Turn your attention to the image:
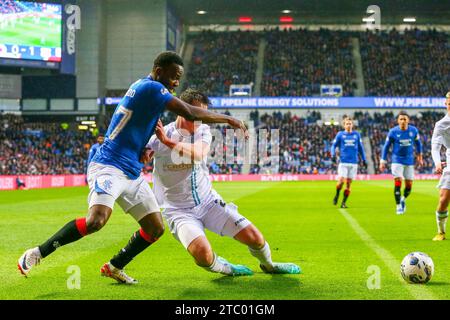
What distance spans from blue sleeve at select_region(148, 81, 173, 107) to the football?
2873mm

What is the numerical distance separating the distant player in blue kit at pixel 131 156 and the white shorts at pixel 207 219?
0.33 metres

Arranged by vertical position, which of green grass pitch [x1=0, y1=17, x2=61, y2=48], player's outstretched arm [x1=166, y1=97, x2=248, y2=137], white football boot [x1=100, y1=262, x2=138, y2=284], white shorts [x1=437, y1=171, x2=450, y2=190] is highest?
green grass pitch [x1=0, y1=17, x2=61, y2=48]

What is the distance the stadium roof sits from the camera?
184 ft

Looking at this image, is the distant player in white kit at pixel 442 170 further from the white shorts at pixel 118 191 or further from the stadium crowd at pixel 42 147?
the stadium crowd at pixel 42 147

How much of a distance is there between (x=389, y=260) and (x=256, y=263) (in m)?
1.66

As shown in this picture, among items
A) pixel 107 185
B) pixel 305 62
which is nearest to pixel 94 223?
pixel 107 185

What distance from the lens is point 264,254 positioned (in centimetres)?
695

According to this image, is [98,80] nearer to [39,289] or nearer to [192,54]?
[192,54]

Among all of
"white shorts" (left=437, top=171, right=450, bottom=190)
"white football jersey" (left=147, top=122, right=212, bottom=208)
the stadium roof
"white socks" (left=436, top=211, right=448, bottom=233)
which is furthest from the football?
the stadium roof

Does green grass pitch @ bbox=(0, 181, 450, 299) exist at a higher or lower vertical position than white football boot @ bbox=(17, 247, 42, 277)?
lower

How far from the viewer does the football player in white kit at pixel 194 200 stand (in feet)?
22.0

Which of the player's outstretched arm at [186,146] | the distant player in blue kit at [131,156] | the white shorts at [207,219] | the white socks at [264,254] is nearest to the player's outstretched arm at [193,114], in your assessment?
the distant player in blue kit at [131,156]

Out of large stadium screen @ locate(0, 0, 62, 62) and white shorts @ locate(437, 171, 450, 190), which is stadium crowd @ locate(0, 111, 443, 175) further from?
white shorts @ locate(437, 171, 450, 190)

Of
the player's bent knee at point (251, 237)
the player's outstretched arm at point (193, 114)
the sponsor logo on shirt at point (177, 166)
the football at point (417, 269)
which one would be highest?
the player's outstretched arm at point (193, 114)
